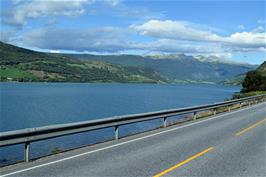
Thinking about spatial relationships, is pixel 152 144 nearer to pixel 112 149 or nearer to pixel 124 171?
pixel 112 149

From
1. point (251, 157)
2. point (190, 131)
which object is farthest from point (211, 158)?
point (190, 131)

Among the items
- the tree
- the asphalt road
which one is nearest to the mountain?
the tree

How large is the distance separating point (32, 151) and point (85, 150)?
8.67m

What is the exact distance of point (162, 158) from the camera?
35.4 feet

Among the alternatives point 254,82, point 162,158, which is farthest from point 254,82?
point 162,158

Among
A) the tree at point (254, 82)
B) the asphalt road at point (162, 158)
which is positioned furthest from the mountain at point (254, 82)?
the asphalt road at point (162, 158)

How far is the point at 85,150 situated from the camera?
12180 mm

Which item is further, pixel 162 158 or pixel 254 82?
pixel 254 82

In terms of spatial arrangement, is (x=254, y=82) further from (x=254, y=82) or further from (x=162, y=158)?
(x=162, y=158)

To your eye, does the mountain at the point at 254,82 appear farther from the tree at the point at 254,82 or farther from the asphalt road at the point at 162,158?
the asphalt road at the point at 162,158

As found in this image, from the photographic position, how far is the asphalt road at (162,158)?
913 centimetres

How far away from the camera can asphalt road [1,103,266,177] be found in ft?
30.0

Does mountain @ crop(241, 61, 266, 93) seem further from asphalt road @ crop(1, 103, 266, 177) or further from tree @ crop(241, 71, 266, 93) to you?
asphalt road @ crop(1, 103, 266, 177)

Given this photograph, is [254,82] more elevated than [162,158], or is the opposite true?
[162,158]
